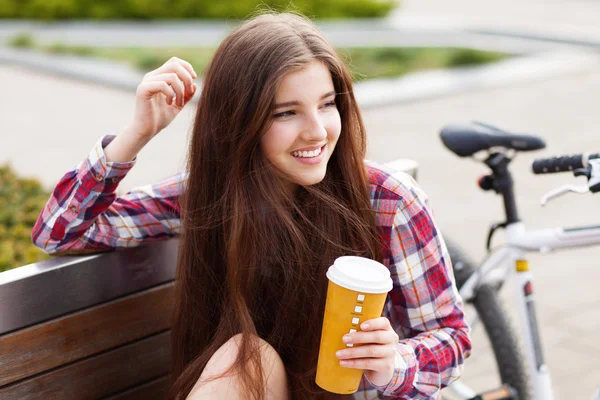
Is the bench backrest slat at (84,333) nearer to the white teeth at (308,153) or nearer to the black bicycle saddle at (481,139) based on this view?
the white teeth at (308,153)

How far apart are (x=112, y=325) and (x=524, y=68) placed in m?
7.78

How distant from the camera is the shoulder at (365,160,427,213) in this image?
175cm

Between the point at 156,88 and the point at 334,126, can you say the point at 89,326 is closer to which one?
the point at 156,88

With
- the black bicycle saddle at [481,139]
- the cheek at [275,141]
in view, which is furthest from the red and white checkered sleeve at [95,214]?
the black bicycle saddle at [481,139]

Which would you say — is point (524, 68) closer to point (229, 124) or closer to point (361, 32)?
point (361, 32)

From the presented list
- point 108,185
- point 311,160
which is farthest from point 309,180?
point 108,185

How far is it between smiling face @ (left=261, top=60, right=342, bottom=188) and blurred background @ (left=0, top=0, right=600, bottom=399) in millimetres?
266

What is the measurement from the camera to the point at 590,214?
188 inches

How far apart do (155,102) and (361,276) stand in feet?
2.51

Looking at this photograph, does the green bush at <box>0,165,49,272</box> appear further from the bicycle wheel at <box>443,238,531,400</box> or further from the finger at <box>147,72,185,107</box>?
the bicycle wheel at <box>443,238,531,400</box>

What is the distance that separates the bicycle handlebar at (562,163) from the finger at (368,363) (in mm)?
790

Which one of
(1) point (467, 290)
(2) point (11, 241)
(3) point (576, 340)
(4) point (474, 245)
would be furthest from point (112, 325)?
(4) point (474, 245)

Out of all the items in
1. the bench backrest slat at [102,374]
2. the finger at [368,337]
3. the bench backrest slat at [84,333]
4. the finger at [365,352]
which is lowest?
the bench backrest slat at [102,374]

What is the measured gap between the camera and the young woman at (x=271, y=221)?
Answer: 5.34ft
